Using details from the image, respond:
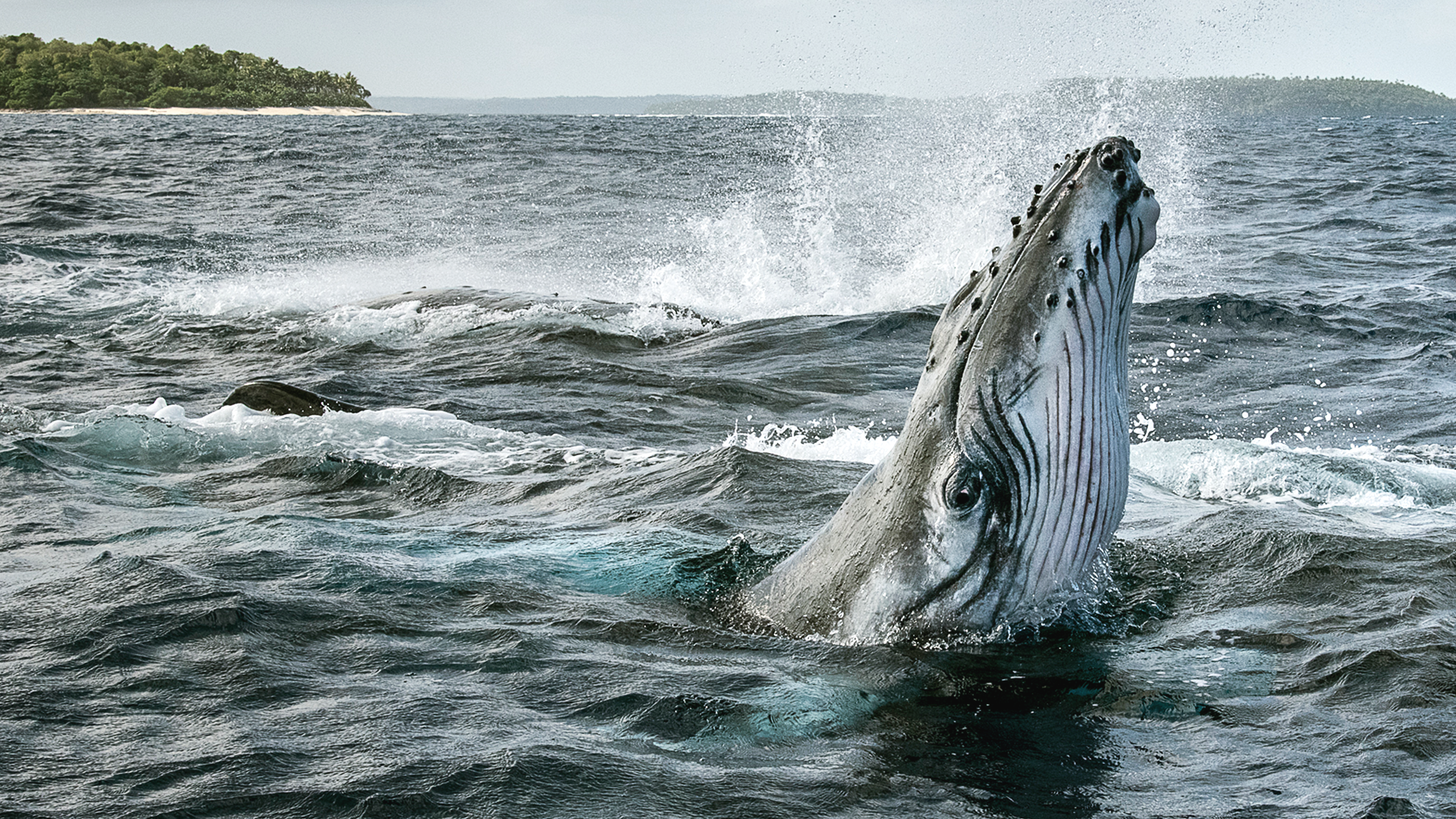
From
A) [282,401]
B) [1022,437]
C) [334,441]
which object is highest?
[1022,437]

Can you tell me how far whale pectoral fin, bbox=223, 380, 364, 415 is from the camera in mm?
9297

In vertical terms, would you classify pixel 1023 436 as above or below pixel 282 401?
above

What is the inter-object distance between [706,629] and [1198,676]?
1691 millimetres

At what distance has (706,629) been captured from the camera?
4.61 m

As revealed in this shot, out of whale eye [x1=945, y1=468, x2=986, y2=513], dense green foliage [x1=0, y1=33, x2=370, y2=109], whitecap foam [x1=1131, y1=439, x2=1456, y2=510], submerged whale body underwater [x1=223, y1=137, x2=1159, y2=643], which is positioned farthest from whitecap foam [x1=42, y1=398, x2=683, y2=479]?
dense green foliage [x1=0, y1=33, x2=370, y2=109]

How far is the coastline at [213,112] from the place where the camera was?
114 metres

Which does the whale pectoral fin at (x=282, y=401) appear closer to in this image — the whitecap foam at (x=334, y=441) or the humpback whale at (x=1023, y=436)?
the whitecap foam at (x=334, y=441)

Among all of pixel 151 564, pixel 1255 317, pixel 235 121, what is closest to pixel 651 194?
pixel 1255 317

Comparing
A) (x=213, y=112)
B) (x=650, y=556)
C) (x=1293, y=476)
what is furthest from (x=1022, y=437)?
(x=213, y=112)

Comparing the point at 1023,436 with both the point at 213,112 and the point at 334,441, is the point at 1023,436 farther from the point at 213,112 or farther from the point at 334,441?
the point at 213,112

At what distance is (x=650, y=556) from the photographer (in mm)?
5574

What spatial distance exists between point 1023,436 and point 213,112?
133m

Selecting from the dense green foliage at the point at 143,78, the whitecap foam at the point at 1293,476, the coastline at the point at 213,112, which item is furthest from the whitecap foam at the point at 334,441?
the dense green foliage at the point at 143,78

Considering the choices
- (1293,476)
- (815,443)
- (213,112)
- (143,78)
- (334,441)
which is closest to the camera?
(1293,476)
